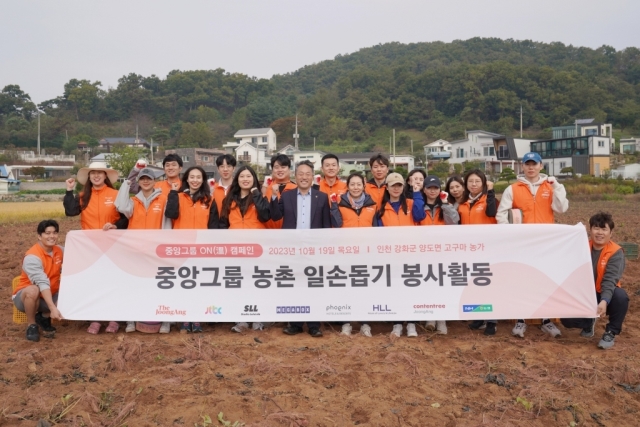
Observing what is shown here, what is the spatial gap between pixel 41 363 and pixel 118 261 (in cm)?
143

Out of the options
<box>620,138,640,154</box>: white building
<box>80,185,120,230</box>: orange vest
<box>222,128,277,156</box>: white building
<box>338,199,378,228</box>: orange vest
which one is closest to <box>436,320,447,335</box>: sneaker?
<box>338,199,378,228</box>: orange vest

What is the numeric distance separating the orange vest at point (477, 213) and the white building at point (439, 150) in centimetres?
6000

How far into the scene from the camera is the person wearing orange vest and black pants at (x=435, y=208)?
5.85 m

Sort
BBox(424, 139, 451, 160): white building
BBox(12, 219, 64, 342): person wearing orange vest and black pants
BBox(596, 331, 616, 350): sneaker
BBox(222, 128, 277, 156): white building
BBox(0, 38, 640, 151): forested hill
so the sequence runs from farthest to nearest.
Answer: BBox(0, 38, 640, 151): forested hill, BBox(222, 128, 277, 156): white building, BBox(424, 139, 451, 160): white building, BBox(12, 219, 64, 342): person wearing orange vest and black pants, BBox(596, 331, 616, 350): sneaker

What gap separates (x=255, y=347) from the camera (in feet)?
16.9

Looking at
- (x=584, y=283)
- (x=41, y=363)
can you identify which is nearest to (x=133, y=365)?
(x=41, y=363)

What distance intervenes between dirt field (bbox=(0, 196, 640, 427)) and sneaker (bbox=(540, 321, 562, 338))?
0.11 metres

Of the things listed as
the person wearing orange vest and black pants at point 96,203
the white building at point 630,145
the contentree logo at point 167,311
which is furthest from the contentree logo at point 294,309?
the white building at point 630,145

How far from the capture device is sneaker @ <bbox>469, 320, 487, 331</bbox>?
583cm

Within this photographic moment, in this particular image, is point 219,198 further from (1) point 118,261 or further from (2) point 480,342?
(2) point 480,342

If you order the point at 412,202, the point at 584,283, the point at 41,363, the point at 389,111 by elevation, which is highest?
the point at 389,111

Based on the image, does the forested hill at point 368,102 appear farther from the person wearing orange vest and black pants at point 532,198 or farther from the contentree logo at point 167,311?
the contentree logo at point 167,311

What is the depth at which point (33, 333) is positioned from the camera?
5.52m

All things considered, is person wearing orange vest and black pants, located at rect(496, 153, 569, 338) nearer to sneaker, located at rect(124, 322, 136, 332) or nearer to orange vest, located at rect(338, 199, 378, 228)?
orange vest, located at rect(338, 199, 378, 228)
